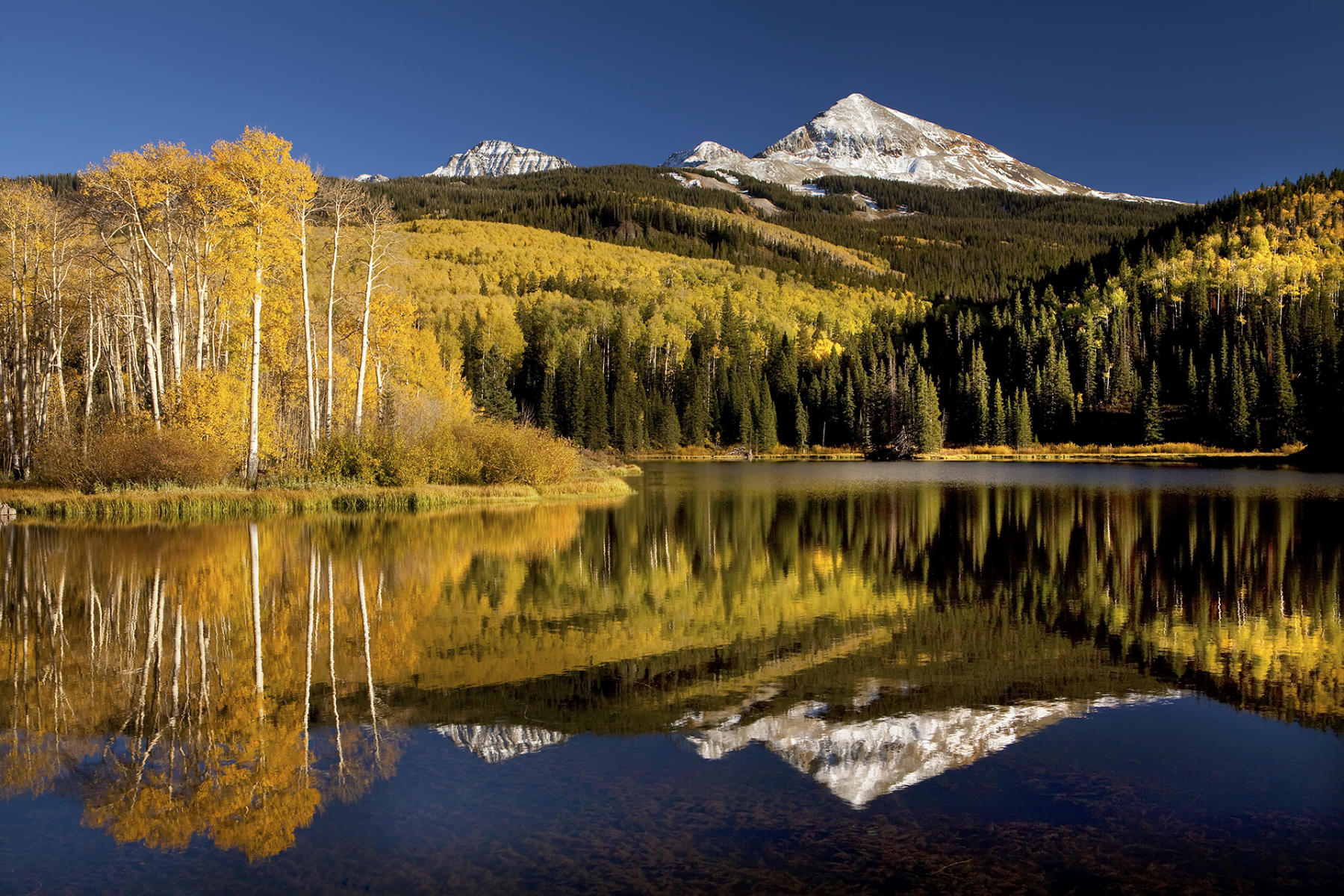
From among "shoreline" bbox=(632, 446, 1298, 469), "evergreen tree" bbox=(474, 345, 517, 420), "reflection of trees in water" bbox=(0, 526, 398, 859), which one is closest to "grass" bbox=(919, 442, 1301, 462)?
"shoreline" bbox=(632, 446, 1298, 469)

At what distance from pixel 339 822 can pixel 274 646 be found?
4.96 m

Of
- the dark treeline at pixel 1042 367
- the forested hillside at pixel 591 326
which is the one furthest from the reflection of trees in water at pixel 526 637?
the dark treeline at pixel 1042 367

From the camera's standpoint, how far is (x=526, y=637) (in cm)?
1077

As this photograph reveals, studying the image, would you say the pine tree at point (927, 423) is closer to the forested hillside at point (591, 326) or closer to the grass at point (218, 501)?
the forested hillside at point (591, 326)

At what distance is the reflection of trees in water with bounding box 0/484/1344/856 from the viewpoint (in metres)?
6.87

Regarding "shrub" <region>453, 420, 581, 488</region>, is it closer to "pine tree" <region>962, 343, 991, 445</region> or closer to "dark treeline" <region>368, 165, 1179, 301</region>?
"pine tree" <region>962, 343, 991, 445</region>

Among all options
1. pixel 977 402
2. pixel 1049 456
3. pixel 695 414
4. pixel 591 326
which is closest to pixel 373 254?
pixel 695 414

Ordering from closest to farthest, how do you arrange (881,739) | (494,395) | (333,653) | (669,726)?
(881,739) → (669,726) → (333,653) → (494,395)

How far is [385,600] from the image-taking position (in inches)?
508

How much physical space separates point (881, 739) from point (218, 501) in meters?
23.7

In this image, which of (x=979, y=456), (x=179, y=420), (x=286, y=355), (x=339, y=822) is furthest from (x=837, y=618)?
(x=979, y=456)

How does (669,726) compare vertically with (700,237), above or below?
below

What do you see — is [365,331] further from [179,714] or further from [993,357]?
[993,357]

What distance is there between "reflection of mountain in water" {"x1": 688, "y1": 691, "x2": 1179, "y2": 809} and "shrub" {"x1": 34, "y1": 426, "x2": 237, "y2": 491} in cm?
2432
